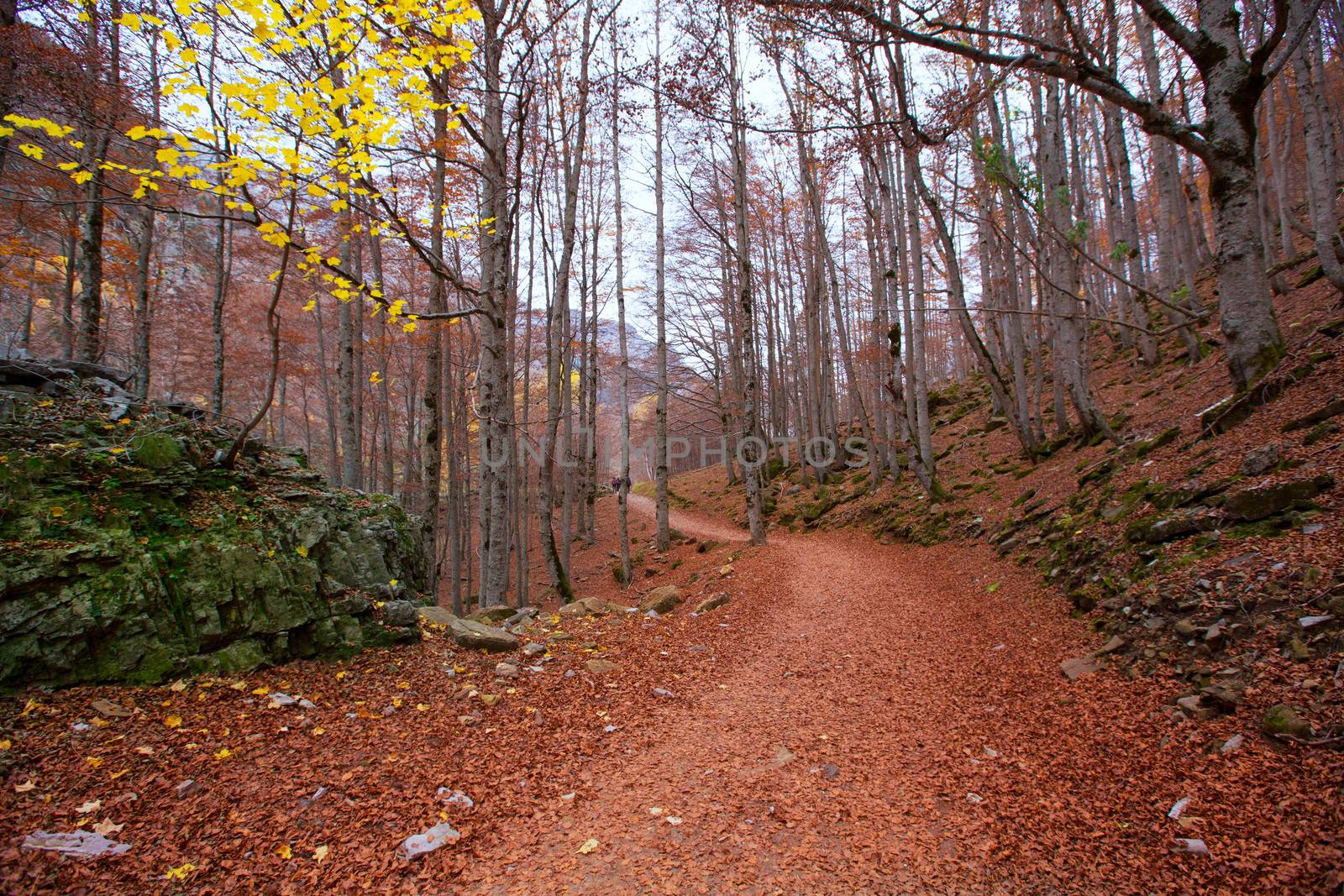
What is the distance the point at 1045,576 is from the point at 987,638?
1.19 m

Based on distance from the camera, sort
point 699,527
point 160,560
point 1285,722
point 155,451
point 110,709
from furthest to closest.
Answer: point 699,527
point 155,451
point 160,560
point 110,709
point 1285,722

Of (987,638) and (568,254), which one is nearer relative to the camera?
(987,638)

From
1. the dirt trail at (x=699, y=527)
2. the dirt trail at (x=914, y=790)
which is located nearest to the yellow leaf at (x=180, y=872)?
the dirt trail at (x=914, y=790)

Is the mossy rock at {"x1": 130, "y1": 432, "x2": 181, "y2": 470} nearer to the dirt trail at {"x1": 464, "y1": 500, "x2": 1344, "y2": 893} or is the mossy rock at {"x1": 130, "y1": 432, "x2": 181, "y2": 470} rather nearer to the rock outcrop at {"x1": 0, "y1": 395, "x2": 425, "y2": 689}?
the rock outcrop at {"x1": 0, "y1": 395, "x2": 425, "y2": 689}

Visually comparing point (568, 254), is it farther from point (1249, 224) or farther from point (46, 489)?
point (1249, 224)

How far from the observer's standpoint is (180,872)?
2.00m

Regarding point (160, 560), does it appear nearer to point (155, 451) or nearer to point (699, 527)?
point (155, 451)

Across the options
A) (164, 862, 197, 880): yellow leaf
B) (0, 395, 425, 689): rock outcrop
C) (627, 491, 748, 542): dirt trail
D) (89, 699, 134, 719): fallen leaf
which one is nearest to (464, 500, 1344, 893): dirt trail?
(164, 862, 197, 880): yellow leaf

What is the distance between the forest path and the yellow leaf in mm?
1104

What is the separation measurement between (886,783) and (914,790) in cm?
14

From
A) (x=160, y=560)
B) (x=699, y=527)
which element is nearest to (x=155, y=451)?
(x=160, y=560)

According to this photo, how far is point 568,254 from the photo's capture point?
35.0 ft

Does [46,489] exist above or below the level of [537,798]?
above

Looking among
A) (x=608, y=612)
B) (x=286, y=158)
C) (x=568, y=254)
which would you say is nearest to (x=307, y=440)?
(x=568, y=254)
